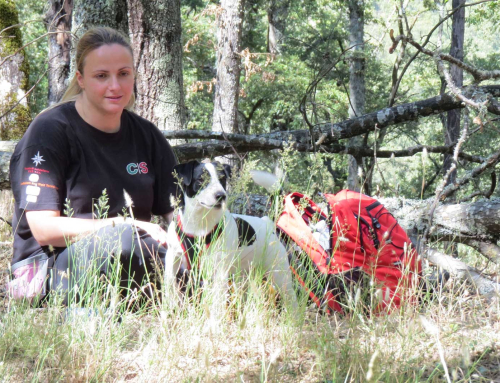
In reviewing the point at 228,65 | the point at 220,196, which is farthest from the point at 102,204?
the point at 228,65

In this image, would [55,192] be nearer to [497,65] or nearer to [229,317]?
[229,317]

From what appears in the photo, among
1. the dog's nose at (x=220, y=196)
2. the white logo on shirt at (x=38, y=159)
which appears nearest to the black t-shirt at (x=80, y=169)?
the white logo on shirt at (x=38, y=159)

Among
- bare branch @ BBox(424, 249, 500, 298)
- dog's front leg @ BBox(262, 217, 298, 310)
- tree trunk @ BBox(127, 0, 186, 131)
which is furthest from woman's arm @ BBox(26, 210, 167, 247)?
tree trunk @ BBox(127, 0, 186, 131)

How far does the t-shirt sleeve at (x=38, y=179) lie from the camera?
105 inches

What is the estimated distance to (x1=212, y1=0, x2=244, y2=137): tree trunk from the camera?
874 centimetres

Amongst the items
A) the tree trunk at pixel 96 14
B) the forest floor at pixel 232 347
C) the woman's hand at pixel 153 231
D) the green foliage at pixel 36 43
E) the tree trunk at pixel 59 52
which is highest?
the green foliage at pixel 36 43

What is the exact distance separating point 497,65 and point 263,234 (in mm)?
19835

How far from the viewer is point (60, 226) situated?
262cm

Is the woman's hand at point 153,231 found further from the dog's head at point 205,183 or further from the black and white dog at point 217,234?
the dog's head at point 205,183

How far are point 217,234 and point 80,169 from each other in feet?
2.84

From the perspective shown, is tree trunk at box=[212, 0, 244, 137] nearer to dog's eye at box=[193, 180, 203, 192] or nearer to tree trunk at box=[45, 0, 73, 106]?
tree trunk at box=[45, 0, 73, 106]

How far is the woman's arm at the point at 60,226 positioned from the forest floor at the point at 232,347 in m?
0.41

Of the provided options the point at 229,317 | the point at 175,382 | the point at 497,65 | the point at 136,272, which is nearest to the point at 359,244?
the point at 229,317

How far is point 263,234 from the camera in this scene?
291 centimetres
